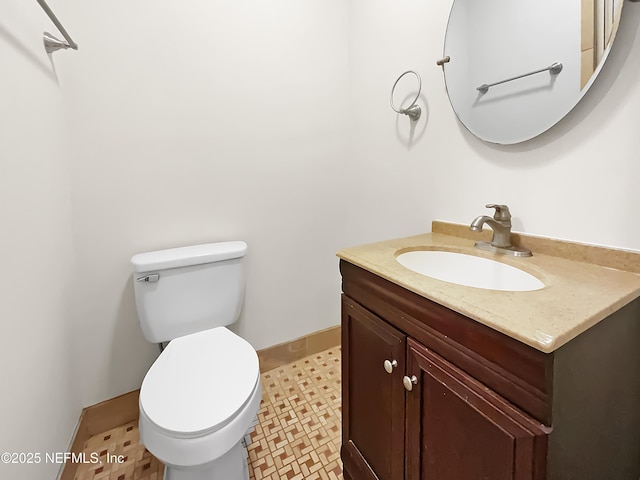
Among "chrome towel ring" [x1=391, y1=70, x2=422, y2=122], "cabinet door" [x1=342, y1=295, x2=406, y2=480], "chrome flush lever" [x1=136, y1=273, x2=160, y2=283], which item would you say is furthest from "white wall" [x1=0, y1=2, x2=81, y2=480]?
"chrome towel ring" [x1=391, y1=70, x2=422, y2=122]

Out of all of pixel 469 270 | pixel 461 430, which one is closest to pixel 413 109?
pixel 469 270

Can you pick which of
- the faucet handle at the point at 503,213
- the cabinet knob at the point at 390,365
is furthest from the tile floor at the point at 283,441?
the faucet handle at the point at 503,213

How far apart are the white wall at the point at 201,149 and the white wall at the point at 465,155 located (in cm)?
25

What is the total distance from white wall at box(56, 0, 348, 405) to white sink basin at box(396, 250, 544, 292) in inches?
32.7

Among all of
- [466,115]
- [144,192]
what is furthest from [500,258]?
[144,192]

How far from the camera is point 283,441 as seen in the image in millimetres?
1285

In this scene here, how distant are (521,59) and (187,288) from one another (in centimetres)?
147

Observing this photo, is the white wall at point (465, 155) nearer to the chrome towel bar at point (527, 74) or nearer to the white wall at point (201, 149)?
the chrome towel bar at point (527, 74)

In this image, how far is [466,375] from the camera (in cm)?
62

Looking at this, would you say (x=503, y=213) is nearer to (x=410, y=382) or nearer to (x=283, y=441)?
(x=410, y=382)

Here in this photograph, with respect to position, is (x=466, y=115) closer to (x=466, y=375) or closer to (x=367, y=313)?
(x=367, y=313)

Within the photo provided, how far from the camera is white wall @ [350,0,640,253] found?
2.49ft

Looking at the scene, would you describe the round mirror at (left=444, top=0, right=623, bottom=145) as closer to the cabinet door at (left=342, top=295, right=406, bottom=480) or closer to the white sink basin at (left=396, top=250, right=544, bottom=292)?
the white sink basin at (left=396, top=250, right=544, bottom=292)

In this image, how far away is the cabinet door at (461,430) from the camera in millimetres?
515
